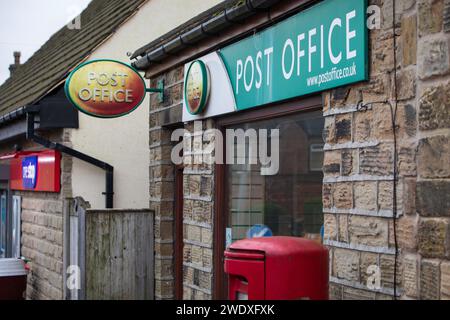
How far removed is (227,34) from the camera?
6023 mm

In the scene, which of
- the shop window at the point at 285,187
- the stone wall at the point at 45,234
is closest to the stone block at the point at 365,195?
the shop window at the point at 285,187

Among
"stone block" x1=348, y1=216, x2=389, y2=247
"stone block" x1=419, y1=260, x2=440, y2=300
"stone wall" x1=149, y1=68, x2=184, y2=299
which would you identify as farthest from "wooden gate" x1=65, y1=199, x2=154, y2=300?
"stone block" x1=419, y1=260, x2=440, y2=300

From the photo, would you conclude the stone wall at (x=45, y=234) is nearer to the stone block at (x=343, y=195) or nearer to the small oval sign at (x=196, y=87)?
the small oval sign at (x=196, y=87)

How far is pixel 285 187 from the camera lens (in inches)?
227

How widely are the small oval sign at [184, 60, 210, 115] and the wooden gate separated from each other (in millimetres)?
1712

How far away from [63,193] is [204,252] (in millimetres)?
3748

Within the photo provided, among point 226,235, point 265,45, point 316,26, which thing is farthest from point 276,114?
point 226,235

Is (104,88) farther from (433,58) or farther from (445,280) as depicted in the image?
(445,280)

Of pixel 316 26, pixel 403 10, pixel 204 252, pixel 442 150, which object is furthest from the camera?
pixel 204 252

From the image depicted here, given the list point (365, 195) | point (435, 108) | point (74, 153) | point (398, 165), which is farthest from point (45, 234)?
point (435, 108)

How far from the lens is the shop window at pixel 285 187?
5180 millimetres

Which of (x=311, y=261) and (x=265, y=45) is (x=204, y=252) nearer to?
(x=265, y=45)

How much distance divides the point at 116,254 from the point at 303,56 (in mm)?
3872

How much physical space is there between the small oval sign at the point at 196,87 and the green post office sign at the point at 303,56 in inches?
15.3
